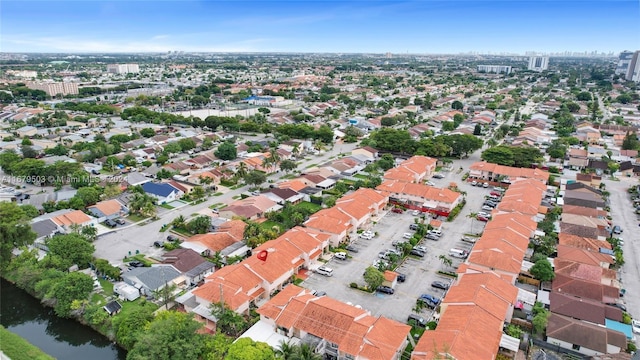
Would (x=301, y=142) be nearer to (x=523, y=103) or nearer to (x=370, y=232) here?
(x=370, y=232)

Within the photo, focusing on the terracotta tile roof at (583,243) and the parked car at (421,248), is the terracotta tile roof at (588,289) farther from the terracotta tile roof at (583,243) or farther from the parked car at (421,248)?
the parked car at (421,248)

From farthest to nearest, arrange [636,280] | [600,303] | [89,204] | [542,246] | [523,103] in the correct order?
[523,103], [89,204], [542,246], [636,280], [600,303]

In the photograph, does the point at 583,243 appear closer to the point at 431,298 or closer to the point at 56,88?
the point at 431,298

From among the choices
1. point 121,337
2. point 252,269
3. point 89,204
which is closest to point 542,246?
point 252,269

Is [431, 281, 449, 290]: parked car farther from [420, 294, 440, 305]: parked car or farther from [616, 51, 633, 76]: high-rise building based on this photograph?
[616, 51, 633, 76]: high-rise building

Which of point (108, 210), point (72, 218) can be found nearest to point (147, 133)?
point (108, 210)

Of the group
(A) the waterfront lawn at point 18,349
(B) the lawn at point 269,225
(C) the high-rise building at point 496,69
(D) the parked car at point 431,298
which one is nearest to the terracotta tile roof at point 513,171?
(B) the lawn at point 269,225
